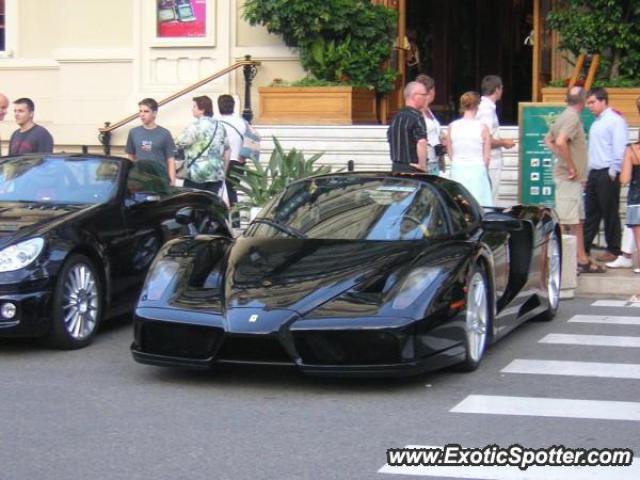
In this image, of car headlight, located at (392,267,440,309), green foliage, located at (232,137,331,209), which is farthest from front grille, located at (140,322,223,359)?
green foliage, located at (232,137,331,209)

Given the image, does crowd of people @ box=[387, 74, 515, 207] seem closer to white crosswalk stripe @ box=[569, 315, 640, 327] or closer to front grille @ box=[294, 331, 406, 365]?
white crosswalk stripe @ box=[569, 315, 640, 327]

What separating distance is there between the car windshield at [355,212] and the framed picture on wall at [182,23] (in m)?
11.2

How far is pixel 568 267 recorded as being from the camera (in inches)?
451

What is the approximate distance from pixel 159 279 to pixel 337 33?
10.8 m

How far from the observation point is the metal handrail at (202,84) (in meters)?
19.0

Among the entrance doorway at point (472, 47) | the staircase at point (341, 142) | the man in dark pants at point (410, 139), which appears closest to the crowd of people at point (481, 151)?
the man in dark pants at point (410, 139)

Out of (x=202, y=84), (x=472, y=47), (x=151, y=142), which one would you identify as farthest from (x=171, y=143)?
(x=472, y=47)

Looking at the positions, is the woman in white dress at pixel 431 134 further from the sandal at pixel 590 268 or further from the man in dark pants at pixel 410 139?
the sandal at pixel 590 268

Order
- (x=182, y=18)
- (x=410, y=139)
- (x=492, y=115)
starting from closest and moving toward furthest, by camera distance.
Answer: (x=410, y=139) → (x=492, y=115) → (x=182, y=18)

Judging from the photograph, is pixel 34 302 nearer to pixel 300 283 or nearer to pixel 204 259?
pixel 204 259

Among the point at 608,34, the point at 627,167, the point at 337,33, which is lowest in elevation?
the point at 627,167

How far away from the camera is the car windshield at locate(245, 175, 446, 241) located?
8344mm

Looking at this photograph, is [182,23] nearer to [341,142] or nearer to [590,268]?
[341,142]

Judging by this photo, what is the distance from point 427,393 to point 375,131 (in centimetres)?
1026
